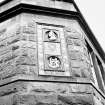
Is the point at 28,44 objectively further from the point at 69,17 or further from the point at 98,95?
the point at 98,95

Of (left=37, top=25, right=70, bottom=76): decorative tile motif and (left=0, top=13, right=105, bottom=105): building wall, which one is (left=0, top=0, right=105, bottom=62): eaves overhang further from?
(left=37, top=25, right=70, bottom=76): decorative tile motif

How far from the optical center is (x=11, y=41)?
459 cm

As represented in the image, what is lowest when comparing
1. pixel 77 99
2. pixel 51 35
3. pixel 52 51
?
pixel 77 99

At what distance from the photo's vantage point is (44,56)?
4293 mm

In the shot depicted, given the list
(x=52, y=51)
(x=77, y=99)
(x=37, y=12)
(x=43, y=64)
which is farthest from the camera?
(x=37, y=12)

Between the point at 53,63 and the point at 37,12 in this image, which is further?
the point at 37,12

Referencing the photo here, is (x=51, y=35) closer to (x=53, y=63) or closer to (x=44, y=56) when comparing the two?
(x=44, y=56)

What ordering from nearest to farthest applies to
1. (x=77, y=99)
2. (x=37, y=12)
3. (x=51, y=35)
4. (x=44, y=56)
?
(x=77, y=99) → (x=44, y=56) → (x=51, y=35) → (x=37, y=12)

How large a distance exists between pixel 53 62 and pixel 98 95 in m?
1.31

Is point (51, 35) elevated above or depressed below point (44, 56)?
above

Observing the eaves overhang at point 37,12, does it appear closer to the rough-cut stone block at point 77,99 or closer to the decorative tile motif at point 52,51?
the decorative tile motif at point 52,51

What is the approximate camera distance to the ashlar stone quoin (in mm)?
3750

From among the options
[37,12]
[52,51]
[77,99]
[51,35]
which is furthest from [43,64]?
[37,12]

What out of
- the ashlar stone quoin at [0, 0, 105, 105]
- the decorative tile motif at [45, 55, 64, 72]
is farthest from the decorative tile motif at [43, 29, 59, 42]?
the decorative tile motif at [45, 55, 64, 72]
